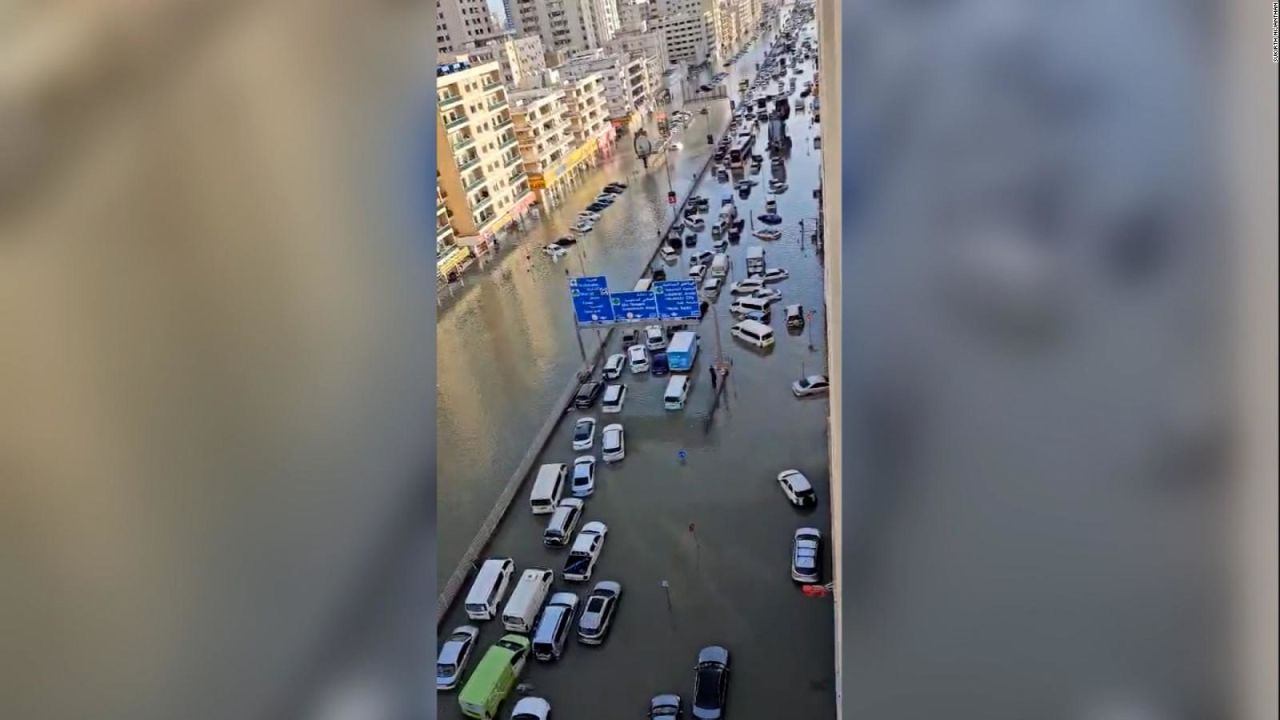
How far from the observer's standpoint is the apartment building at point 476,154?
15.0m

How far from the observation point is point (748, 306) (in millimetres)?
11625

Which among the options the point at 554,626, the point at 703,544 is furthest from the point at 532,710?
the point at 703,544

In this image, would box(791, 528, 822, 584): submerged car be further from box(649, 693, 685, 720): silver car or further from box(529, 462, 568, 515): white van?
box(529, 462, 568, 515): white van

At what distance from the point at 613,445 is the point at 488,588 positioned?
252cm

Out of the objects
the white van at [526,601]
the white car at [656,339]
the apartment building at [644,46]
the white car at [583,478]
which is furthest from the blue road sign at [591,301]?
the apartment building at [644,46]

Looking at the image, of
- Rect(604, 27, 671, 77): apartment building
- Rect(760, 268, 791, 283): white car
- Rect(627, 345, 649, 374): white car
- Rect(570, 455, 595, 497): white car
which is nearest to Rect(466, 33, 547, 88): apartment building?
Rect(604, 27, 671, 77): apartment building

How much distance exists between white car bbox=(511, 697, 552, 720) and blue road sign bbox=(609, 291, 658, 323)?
524cm

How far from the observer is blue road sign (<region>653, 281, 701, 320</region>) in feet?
30.1

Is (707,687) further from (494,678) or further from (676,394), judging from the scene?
(676,394)

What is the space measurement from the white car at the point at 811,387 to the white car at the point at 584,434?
2.80 metres
